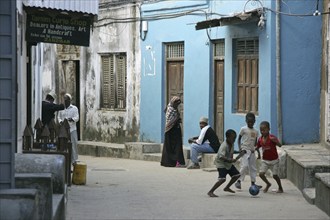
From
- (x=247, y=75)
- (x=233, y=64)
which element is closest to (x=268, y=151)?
(x=247, y=75)

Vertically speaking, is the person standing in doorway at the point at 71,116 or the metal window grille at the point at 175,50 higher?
the metal window grille at the point at 175,50

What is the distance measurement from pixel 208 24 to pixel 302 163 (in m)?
5.76

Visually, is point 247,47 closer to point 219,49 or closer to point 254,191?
point 219,49

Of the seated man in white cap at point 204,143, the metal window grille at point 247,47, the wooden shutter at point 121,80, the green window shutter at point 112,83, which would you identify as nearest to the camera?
the metal window grille at point 247,47

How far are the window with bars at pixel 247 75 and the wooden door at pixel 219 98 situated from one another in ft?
2.84

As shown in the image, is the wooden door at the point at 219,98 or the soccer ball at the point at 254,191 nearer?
the soccer ball at the point at 254,191

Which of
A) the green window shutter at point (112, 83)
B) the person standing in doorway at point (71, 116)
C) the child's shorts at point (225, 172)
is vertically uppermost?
the green window shutter at point (112, 83)

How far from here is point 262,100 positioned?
1842cm

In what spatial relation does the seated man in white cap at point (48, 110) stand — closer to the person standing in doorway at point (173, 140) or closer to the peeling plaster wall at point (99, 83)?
the person standing in doorway at point (173, 140)

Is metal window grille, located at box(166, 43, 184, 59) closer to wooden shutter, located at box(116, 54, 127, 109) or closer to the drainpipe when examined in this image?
wooden shutter, located at box(116, 54, 127, 109)

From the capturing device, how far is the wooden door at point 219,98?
20.5 m

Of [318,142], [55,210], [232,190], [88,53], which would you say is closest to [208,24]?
[318,142]

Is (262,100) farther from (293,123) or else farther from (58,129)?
(58,129)

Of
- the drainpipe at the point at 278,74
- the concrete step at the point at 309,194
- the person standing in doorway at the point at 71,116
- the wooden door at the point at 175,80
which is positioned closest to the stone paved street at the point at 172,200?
the concrete step at the point at 309,194
